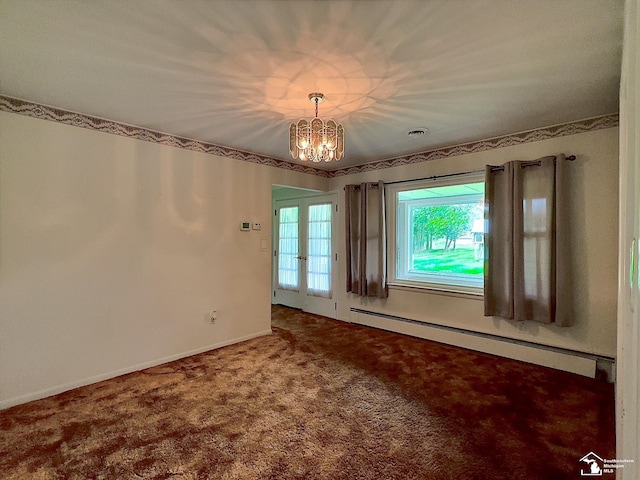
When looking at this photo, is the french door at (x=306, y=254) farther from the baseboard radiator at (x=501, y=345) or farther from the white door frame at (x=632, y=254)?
the white door frame at (x=632, y=254)

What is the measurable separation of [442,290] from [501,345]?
86 cm

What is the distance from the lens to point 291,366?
3.28 metres

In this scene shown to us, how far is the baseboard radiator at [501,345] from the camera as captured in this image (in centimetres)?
299

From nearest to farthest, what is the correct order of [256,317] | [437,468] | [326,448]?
1. [437,468]
2. [326,448]
3. [256,317]

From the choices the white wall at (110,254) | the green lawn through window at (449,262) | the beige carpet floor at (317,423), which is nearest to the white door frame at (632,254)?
the beige carpet floor at (317,423)

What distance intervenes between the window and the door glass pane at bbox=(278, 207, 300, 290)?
1.88m

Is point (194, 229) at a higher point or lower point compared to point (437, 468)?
higher

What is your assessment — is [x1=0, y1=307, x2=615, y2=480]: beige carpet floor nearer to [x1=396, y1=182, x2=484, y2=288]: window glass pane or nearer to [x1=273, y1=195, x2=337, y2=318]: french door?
[x1=396, y1=182, x2=484, y2=288]: window glass pane

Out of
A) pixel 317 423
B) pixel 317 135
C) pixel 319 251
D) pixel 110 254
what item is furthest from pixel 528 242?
pixel 110 254

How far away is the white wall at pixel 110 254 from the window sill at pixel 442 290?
2.02 meters

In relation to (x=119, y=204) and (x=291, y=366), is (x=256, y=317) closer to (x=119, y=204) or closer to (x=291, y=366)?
(x=291, y=366)

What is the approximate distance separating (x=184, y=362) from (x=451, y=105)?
11.7 feet

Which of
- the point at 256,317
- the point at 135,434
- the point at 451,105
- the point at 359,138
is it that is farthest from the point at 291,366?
the point at 451,105

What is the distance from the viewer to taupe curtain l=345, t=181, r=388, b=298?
14.7 ft
